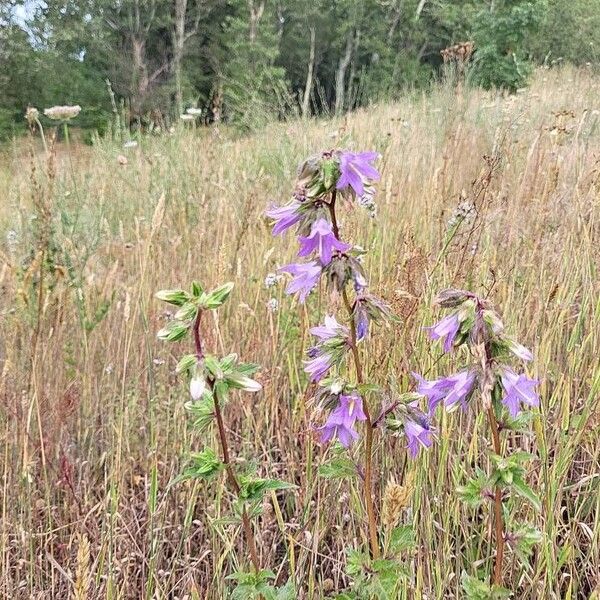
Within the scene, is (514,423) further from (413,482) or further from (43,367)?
(43,367)

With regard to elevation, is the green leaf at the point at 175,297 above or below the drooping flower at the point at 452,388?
above

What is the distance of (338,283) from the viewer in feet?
2.75

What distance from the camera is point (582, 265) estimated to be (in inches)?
75.1

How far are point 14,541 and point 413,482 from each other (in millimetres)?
892

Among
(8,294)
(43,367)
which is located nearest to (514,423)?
(43,367)

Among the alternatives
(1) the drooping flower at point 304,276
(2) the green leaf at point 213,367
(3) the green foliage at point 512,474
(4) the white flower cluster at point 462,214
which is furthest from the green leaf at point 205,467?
(4) the white flower cluster at point 462,214

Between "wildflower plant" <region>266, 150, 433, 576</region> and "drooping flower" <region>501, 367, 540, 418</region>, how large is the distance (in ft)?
0.47

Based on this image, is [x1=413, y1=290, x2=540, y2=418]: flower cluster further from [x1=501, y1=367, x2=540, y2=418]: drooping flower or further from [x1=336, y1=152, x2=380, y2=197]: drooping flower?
[x1=336, y1=152, x2=380, y2=197]: drooping flower

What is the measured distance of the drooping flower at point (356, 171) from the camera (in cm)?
82

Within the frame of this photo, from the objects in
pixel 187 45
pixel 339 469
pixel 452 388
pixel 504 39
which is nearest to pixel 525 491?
pixel 452 388

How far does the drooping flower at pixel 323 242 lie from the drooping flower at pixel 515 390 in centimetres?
27

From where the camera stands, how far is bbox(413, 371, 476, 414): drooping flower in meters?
0.81

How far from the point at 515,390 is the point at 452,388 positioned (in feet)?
0.28

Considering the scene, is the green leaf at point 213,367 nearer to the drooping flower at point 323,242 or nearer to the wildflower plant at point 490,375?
the drooping flower at point 323,242
